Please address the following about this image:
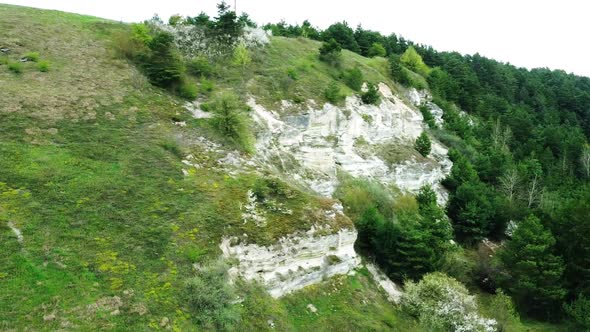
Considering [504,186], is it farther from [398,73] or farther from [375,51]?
[375,51]

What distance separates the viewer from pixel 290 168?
42.1 m

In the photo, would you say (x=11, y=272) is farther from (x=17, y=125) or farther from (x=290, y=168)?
(x=290, y=168)

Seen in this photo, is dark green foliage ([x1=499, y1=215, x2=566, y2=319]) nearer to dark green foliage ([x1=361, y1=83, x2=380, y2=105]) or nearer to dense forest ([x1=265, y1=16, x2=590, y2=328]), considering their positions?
dense forest ([x1=265, y1=16, x2=590, y2=328])

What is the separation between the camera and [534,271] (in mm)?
37906

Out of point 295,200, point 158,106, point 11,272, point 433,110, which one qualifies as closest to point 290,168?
point 295,200

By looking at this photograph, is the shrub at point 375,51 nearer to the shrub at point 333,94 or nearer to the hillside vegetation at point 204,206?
the hillside vegetation at point 204,206

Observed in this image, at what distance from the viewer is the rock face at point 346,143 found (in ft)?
142

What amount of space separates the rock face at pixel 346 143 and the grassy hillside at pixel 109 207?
27.4 feet

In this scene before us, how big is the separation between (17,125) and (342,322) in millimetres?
26112

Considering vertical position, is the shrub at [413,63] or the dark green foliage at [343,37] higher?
the dark green foliage at [343,37]

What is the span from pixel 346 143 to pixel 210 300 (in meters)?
30.3

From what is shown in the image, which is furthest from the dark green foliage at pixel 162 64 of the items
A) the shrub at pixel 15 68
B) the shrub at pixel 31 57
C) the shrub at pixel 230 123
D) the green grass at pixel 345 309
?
the green grass at pixel 345 309

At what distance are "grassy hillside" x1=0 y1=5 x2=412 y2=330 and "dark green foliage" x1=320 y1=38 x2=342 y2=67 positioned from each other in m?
28.2

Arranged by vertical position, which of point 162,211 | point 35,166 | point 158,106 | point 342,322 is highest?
point 158,106
